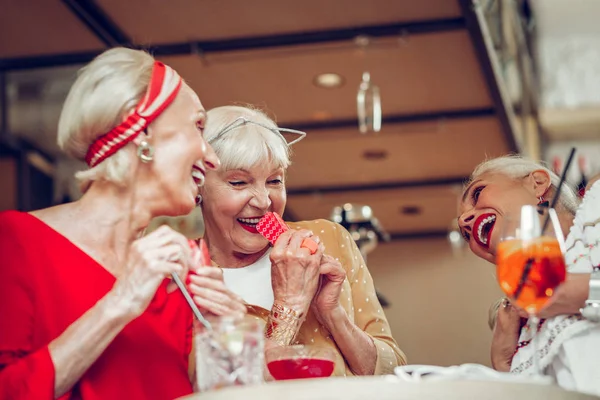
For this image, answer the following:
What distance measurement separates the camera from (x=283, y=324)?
86.7 inches

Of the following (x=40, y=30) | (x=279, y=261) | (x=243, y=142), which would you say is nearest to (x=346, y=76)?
(x=40, y=30)

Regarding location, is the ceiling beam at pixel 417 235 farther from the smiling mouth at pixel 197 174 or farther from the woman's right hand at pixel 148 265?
the woman's right hand at pixel 148 265

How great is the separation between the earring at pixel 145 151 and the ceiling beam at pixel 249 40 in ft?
9.31

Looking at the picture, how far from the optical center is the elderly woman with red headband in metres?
1.72

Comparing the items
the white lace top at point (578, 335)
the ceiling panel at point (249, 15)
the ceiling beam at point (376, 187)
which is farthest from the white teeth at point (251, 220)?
the ceiling beam at point (376, 187)

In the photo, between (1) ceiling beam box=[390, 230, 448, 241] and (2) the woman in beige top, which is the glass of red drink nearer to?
(2) the woman in beige top

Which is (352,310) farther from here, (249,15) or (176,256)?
(249,15)

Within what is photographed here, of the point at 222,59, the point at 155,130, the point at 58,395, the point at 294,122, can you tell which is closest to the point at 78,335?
the point at 58,395

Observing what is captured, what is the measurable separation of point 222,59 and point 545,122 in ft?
15.5

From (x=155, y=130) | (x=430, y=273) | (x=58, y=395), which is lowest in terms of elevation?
(x=430, y=273)

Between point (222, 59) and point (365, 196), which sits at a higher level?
point (222, 59)

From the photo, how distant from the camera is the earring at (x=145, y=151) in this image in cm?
195

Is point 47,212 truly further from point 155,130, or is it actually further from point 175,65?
point 175,65

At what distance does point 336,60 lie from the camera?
5.08 metres
